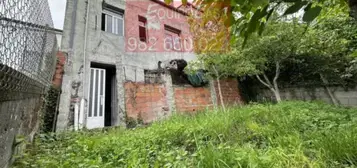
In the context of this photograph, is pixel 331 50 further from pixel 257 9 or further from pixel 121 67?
pixel 257 9

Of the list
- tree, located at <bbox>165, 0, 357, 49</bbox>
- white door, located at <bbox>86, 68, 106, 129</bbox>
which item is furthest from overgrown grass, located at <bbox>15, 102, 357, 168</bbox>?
white door, located at <bbox>86, 68, 106, 129</bbox>

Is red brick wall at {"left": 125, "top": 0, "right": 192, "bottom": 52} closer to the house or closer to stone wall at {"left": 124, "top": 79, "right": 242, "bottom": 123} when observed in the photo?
the house

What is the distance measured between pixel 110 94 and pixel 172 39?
3045 millimetres

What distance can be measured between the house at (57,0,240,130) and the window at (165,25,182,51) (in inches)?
1.6

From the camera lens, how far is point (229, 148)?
173 centimetres

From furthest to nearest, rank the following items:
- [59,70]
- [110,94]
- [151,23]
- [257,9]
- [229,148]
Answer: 1. [151,23]
2. [110,94]
3. [59,70]
4. [229,148]
5. [257,9]

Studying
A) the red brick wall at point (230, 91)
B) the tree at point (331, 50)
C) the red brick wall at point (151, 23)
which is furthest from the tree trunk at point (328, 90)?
the red brick wall at point (151, 23)

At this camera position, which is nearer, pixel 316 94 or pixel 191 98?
pixel 316 94

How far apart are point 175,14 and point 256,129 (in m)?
6.10

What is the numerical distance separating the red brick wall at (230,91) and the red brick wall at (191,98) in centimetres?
55

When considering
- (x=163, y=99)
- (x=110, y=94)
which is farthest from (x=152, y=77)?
(x=110, y=94)

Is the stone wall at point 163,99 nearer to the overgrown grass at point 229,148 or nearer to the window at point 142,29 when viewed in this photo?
the window at point 142,29

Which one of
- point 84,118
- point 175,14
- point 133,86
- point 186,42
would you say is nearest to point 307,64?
point 186,42

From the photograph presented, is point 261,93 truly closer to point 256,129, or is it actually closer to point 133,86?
point 133,86
